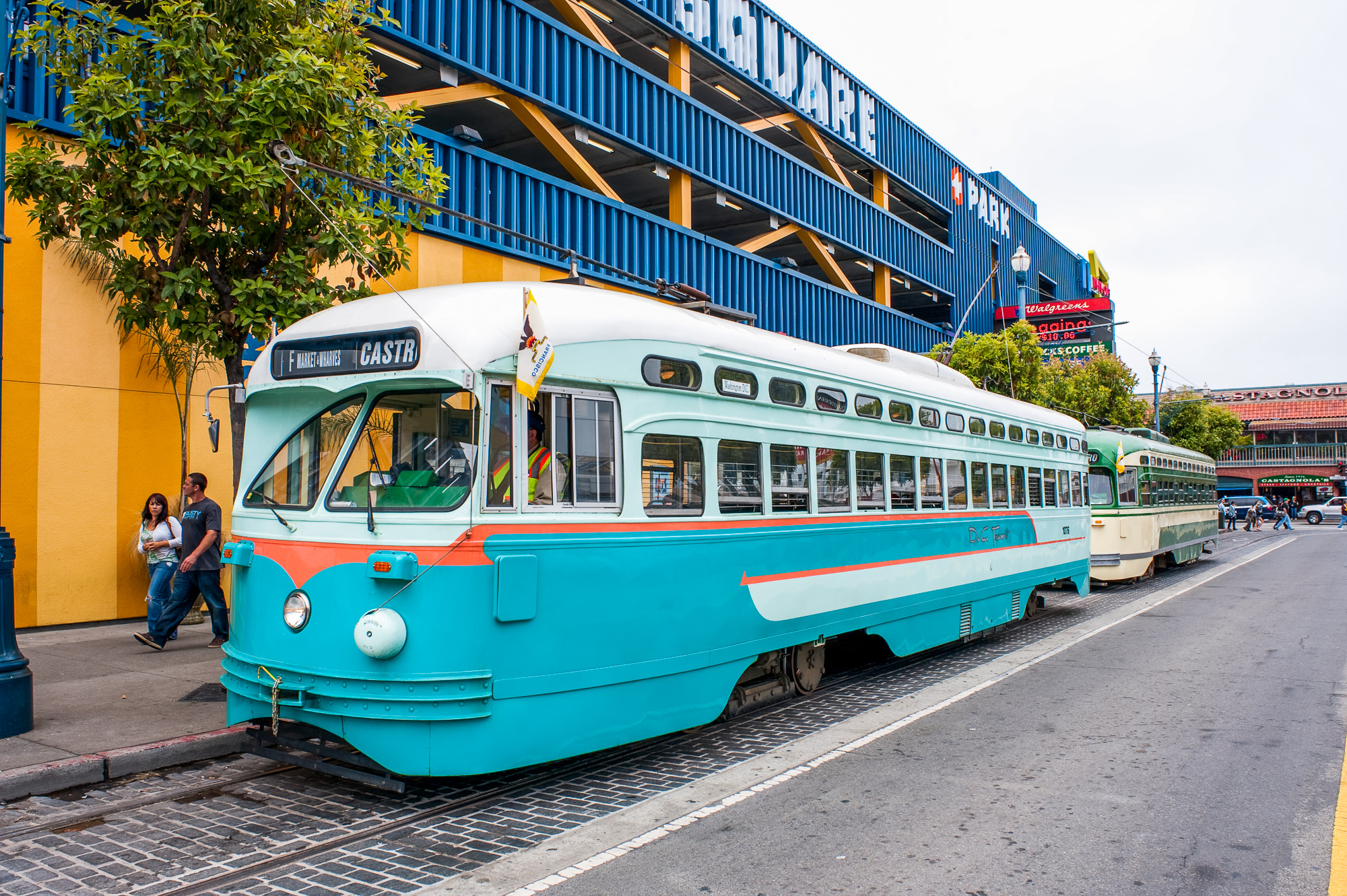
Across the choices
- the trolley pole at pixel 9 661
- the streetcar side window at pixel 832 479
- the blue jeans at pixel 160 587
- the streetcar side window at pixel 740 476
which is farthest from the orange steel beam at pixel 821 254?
the trolley pole at pixel 9 661

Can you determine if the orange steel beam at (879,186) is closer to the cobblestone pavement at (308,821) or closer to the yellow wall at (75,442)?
the yellow wall at (75,442)

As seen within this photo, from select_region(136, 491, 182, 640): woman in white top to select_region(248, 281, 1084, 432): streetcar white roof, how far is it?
181 inches

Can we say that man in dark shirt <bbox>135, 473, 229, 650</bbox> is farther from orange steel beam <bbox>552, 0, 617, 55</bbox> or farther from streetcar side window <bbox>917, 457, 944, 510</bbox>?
orange steel beam <bbox>552, 0, 617, 55</bbox>

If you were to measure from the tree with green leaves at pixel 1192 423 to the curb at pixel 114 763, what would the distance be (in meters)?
46.0

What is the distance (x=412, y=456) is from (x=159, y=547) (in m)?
5.93

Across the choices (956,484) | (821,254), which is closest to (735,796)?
(956,484)

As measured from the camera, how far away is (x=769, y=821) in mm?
5172

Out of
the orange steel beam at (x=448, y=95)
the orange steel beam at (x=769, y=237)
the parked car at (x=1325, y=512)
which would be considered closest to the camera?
the orange steel beam at (x=448, y=95)

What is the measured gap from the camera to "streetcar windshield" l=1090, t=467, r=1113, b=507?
720 inches

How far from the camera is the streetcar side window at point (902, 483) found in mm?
8805

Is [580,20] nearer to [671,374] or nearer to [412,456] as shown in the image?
[671,374]

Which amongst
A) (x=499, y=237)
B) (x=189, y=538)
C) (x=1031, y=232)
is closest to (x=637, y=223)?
(x=499, y=237)

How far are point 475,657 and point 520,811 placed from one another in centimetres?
99

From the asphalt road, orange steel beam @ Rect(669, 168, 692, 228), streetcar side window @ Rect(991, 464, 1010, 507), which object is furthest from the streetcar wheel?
orange steel beam @ Rect(669, 168, 692, 228)
